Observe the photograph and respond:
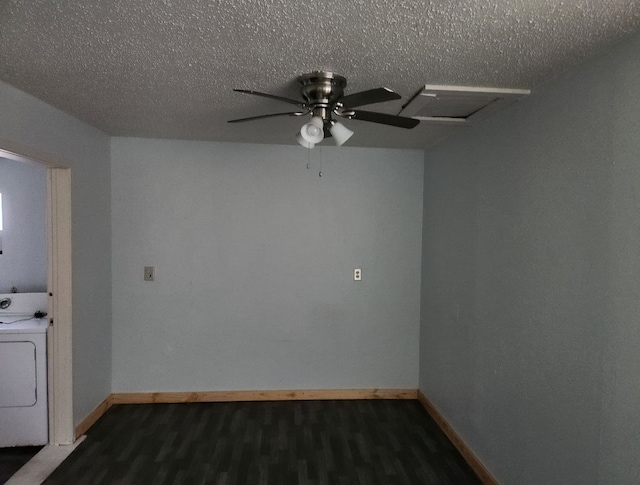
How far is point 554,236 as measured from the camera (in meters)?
1.78

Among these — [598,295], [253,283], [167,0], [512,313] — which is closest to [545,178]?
[598,295]

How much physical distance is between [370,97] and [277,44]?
0.43 meters

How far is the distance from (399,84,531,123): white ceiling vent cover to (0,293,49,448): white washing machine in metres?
2.96

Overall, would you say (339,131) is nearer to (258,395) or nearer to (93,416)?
(258,395)

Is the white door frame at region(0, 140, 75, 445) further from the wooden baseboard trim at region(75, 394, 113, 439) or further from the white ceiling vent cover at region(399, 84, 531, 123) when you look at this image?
the white ceiling vent cover at region(399, 84, 531, 123)

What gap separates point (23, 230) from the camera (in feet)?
10.5

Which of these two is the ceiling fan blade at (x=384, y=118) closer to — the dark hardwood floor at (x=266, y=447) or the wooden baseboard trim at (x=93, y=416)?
the dark hardwood floor at (x=266, y=447)

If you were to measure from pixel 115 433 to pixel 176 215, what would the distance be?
1.79 metres

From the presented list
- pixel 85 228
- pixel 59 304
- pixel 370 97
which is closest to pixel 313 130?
pixel 370 97

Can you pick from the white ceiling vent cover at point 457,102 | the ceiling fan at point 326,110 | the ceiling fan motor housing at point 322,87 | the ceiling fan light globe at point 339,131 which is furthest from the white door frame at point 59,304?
the white ceiling vent cover at point 457,102

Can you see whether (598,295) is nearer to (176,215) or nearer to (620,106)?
(620,106)

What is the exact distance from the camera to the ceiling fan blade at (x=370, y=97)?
4.90 feet

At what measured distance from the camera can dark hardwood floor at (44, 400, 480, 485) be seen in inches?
93.6

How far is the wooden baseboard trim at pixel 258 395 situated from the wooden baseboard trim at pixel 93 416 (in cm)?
7
